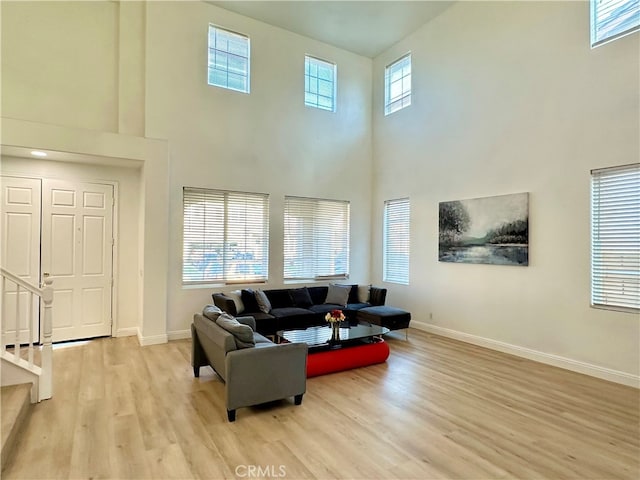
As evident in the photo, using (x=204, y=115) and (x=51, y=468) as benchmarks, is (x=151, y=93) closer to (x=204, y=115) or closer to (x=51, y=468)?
(x=204, y=115)

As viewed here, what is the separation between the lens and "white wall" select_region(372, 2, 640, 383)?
416 centimetres

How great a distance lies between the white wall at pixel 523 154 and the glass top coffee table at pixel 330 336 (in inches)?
71.5

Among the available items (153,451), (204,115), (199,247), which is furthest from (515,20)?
(153,451)

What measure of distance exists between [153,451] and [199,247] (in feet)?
12.3

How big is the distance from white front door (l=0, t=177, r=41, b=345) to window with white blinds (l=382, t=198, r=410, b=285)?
5935mm

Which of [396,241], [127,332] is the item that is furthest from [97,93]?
[396,241]

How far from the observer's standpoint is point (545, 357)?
15.3ft

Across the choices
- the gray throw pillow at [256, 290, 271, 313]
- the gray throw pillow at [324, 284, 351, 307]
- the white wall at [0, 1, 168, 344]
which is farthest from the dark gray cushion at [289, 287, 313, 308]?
the white wall at [0, 1, 168, 344]

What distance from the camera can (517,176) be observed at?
504cm

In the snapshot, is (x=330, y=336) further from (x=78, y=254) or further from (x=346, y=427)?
(x=78, y=254)

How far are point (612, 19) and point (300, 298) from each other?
566 centimetres

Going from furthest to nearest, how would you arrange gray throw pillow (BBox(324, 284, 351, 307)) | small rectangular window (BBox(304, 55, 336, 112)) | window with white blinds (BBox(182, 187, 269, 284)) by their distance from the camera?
small rectangular window (BBox(304, 55, 336, 112))
gray throw pillow (BBox(324, 284, 351, 307))
window with white blinds (BBox(182, 187, 269, 284))
